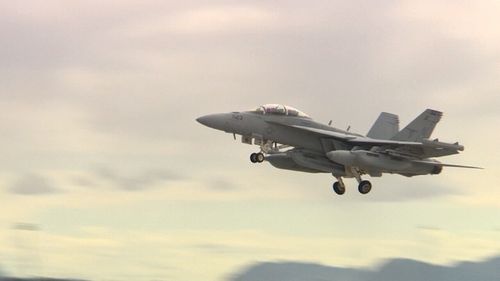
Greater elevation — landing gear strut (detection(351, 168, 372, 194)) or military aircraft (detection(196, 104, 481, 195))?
military aircraft (detection(196, 104, 481, 195))

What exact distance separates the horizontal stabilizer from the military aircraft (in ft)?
7.55

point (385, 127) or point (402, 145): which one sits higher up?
point (385, 127)

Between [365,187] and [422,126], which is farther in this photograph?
[422,126]

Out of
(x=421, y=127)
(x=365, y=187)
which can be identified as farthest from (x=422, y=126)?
(x=365, y=187)

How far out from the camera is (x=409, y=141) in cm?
9050

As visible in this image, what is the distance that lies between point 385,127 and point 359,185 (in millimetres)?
8458

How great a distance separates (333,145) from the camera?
88.5 m

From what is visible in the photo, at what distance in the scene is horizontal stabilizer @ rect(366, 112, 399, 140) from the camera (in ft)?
309

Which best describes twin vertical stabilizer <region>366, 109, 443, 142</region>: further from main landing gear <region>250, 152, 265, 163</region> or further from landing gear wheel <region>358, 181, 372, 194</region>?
main landing gear <region>250, 152, 265, 163</region>

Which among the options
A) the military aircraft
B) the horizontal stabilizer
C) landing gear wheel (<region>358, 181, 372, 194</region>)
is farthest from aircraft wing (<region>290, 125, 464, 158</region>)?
the horizontal stabilizer

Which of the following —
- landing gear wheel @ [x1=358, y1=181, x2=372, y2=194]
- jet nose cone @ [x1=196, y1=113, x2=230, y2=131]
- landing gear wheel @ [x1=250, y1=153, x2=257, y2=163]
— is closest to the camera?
landing gear wheel @ [x1=250, y1=153, x2=257, y2=163]

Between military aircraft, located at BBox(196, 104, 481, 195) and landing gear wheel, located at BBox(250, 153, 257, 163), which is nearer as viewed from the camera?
landing gear wheel, located at BBox(250, 153, 257, 163)

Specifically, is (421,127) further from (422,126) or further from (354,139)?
(354,139)

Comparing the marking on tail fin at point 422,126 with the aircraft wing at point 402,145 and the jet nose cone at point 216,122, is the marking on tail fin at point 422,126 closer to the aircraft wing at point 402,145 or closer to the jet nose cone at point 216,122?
the aircraft wing at point 402,145
